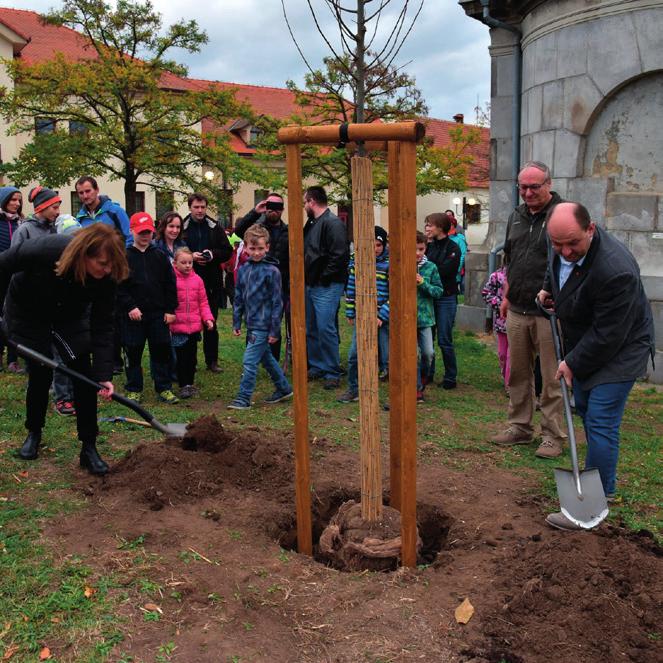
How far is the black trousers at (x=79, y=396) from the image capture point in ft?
17.1

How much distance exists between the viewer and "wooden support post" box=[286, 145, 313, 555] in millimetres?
3582

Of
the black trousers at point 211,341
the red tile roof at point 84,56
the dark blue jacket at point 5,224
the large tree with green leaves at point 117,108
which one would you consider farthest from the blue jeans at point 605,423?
the red tile roof at point 84,56

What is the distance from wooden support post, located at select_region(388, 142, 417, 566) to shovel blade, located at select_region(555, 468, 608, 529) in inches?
39.0

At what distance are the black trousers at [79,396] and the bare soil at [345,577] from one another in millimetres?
361

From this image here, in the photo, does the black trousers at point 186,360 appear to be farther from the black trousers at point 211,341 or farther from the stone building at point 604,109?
the stone building at point 604,109

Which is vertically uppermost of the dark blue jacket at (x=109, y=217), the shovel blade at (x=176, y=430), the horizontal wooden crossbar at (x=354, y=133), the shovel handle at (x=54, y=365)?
the horizontal wooden crossbar at (x=354, y=133)

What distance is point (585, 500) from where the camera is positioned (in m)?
4.21

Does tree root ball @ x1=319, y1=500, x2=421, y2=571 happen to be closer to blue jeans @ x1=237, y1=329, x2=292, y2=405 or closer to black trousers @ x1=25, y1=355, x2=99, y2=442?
black trousers @ x1=25, y1=355, x2=99, y2=442

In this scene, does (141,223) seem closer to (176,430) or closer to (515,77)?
(176,430)

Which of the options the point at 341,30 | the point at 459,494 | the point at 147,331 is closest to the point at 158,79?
the point at 341,30

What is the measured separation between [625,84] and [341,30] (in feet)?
10.8

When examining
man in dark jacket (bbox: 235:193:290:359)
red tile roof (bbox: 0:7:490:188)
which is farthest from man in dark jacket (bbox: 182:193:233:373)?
red tile roof (bbox: 0:7:490:188)

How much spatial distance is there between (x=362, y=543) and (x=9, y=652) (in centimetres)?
168

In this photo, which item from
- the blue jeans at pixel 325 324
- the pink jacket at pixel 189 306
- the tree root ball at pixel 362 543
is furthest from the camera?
the blue jeans at pixel 325 324
